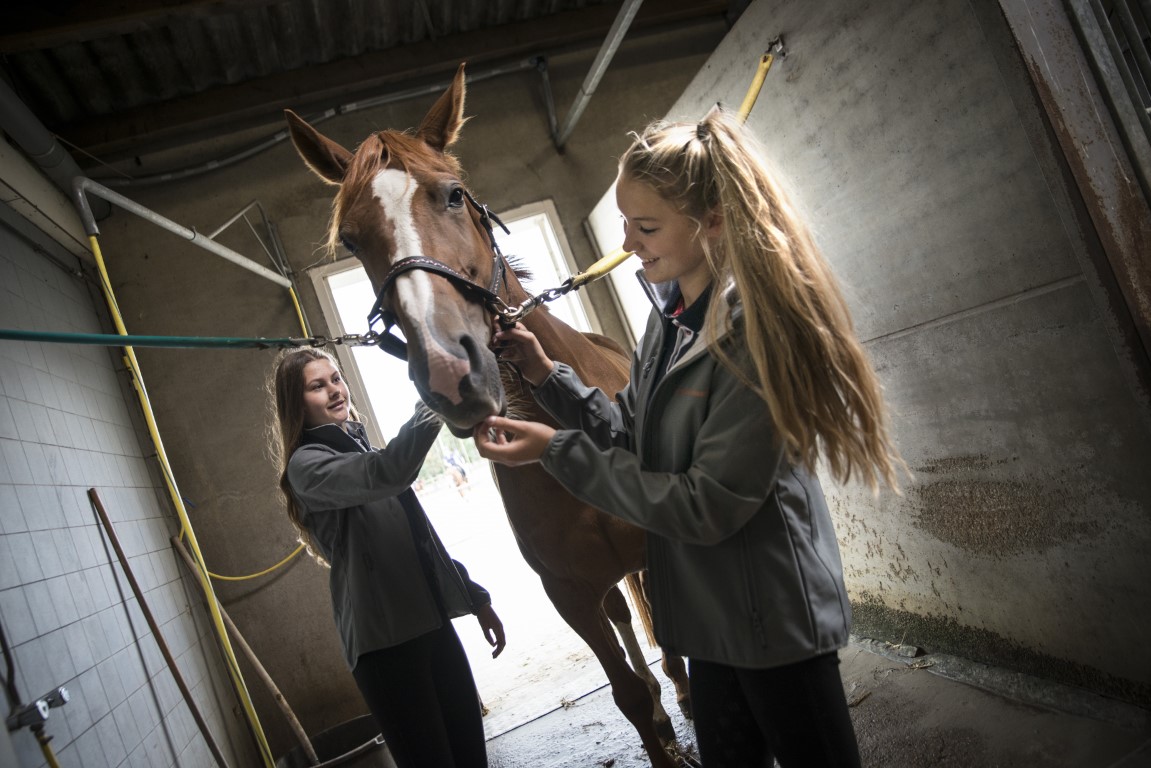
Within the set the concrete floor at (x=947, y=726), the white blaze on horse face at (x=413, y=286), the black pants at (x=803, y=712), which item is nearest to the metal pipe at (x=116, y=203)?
the white blaze on horse face at (x=413, y=286)

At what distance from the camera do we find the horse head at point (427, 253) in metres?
1.08

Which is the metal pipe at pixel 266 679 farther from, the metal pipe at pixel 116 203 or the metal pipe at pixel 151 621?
the metal pipe at pixel 116 203

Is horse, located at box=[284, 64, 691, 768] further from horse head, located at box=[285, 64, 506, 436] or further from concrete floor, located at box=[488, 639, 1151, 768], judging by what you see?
concrete floor, located at box=[488, 639, 1151, 768]

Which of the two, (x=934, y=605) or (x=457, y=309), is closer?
(x=457, y=309)

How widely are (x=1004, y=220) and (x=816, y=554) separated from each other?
1.04 meters

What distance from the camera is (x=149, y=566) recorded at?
9.55 ft

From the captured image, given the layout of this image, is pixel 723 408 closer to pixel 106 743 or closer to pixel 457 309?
pixel 457 309

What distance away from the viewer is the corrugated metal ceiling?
330 centimetres

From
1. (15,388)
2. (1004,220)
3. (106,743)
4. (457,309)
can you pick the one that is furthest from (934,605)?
(15,388)

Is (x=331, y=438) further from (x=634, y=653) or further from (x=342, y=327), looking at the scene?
(x=342, y=327)

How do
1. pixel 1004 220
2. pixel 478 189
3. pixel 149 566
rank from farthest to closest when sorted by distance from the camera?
pixel 478 189, pixel 149 566, pixel 1004 220

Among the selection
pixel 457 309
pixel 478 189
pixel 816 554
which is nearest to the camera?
pixel 816 554

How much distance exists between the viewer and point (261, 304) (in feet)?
12.6

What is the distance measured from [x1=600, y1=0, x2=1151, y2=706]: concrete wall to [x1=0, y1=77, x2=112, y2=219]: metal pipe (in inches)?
114
